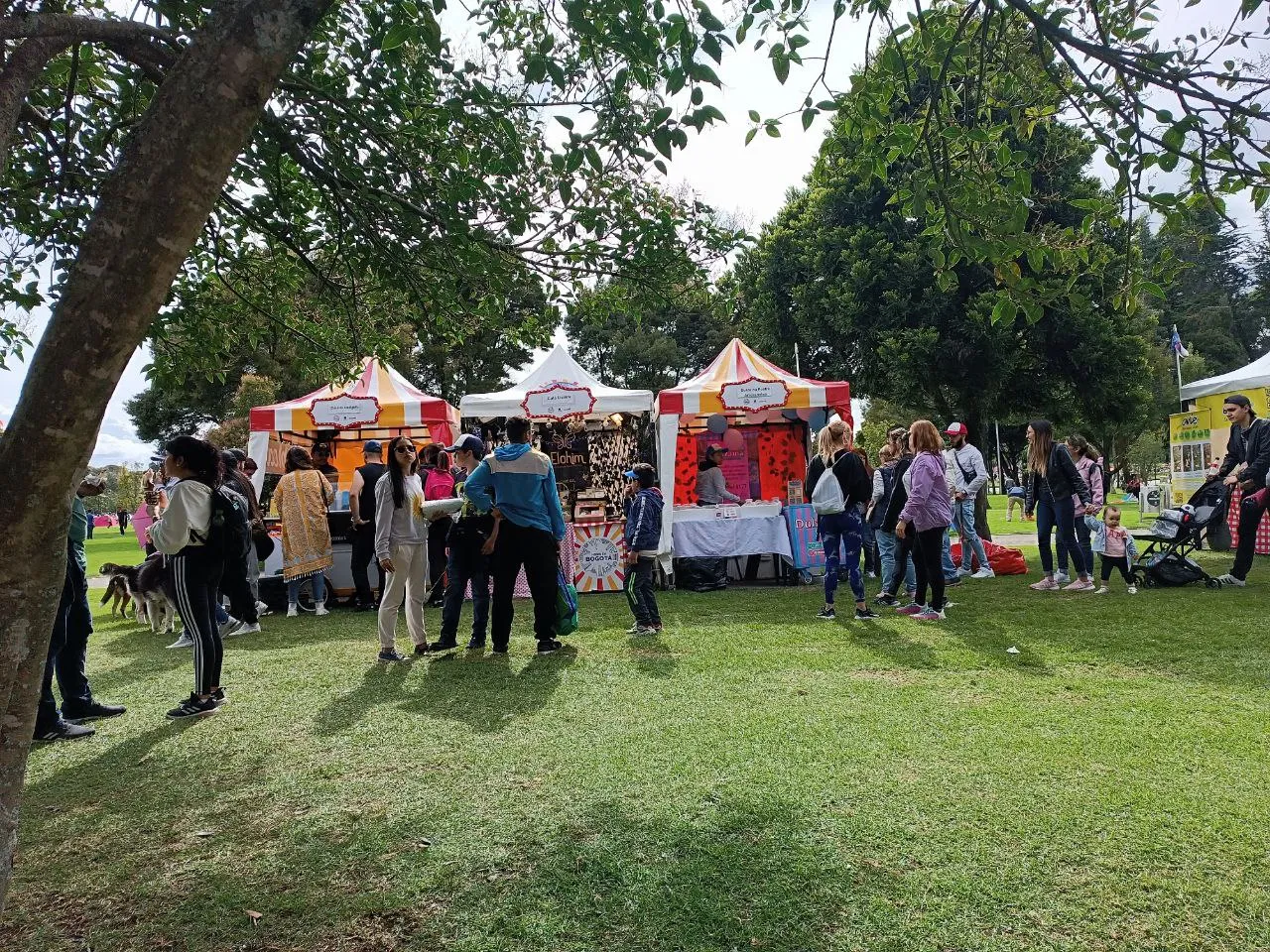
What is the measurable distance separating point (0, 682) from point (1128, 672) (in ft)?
18.4

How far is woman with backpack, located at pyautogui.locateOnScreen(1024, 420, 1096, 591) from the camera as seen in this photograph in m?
8.35

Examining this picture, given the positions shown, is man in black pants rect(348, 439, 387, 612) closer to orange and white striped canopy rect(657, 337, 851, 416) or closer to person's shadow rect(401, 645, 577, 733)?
person's shadow rect(401, 645, 577, 733)

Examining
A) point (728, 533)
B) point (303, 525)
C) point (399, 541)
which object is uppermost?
point (303, 525)

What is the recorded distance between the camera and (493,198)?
4.60 metres

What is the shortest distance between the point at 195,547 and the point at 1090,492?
858 centimetres

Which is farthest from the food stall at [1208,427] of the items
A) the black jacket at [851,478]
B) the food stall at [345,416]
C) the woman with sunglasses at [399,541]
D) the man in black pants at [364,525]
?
the man in black pants at [364,525]

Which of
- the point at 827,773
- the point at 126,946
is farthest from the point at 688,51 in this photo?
the point at 126,946

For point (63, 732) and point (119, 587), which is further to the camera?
point (119, 587)

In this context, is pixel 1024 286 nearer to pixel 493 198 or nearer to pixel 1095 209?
pixel 1095 209

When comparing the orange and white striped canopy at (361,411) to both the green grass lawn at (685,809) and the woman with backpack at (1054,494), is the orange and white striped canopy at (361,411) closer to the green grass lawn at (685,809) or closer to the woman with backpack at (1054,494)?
the green grass lawn at (685,809)

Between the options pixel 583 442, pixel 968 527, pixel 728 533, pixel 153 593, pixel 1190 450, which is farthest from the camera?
pixel 1190 450

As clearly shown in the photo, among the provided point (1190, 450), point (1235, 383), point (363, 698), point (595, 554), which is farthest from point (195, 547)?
point (1190, 450)

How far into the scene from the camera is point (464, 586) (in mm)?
6496

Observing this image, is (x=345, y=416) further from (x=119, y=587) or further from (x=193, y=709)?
(x=193, y=709)
